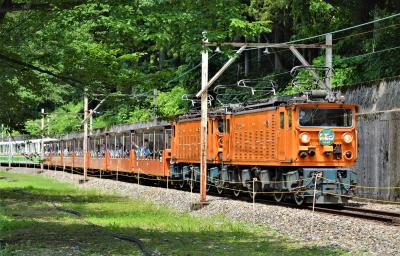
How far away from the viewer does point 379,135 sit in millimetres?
22969

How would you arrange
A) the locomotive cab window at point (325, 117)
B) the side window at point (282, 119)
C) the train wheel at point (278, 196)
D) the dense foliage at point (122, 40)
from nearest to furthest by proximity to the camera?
the dense foliage at point (122, 40) → the locomotive cab window at point (325, 117) → the side window at point (282, 119) → the train wheel at point (278, 196)

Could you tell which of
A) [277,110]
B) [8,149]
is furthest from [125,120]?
[277,110]

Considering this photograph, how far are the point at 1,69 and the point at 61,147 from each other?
43.7 metres

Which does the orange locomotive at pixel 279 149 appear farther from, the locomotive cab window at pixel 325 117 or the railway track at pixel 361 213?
the railway track at pixel 361 213

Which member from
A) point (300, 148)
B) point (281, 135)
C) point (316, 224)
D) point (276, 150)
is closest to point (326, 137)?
point (300, 148)

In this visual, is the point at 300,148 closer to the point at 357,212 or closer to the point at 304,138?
the point at 304,138

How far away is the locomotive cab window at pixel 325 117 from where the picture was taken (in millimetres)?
21453

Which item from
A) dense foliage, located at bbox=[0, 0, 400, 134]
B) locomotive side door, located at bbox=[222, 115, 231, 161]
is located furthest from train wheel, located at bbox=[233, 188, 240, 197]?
dense foliage, located at bbox=[0, 0, 400, 134]

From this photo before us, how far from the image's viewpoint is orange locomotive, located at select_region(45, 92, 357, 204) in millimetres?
21109

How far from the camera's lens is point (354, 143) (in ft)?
70.9

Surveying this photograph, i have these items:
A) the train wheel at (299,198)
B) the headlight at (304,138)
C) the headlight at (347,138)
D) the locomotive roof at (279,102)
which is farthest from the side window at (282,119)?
the train wheel at (299,198)

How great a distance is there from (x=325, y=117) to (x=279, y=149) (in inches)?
69.0

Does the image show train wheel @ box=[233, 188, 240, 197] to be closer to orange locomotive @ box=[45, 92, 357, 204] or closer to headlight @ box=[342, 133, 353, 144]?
orange locomotive @ box=[45, 92, 357, 204]

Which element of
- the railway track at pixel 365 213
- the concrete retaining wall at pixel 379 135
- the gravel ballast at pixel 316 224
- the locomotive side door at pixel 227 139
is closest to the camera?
the gravel ballast at pixel 316 224
